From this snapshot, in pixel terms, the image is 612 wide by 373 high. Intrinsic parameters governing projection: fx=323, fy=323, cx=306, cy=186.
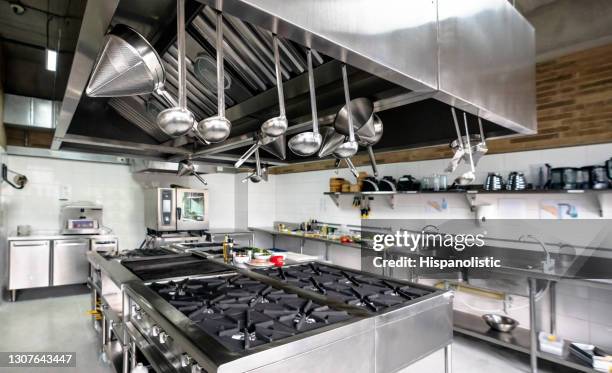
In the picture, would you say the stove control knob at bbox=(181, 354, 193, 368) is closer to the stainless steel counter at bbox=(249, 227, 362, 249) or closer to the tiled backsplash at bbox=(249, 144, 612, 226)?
the tiled backsplash at bbox=(249, 144, 612, 226)

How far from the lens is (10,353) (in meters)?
3.01

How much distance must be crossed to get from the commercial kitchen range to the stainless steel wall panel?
36.5 inches

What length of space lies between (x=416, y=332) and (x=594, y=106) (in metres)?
2.94

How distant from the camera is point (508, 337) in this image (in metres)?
3.00

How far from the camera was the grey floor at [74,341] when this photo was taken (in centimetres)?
283

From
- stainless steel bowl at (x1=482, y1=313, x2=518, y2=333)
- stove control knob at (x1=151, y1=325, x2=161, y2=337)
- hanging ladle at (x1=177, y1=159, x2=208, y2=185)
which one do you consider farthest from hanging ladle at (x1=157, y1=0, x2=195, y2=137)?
stainless steel bowl at (x1=482, y1=313, x2=518, y2=333)

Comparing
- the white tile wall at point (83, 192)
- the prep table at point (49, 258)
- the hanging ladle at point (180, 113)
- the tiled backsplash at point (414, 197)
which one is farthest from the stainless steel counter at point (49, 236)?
the hanging ladle at point (180, 113)

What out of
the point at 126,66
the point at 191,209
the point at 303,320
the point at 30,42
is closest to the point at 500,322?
the point at 303,320

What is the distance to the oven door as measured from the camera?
518cm

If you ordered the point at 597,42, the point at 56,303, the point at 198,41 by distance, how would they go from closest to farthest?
1. the point at 198,41
2. the point at 597,42
3. the point at 56,303

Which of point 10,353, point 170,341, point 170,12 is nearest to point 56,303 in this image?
point 10,353

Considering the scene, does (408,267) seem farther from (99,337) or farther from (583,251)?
(99,337)

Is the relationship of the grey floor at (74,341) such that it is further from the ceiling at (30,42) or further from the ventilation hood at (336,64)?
the ceiling at (30,42)

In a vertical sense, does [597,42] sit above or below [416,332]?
above
